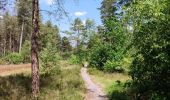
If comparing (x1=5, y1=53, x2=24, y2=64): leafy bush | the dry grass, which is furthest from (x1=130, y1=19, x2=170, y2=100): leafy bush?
(x1=5, y1=53, x2=24, y2=64): leafy bush

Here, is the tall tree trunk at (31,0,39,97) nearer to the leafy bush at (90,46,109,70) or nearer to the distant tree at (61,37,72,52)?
the leafy bush at (90,46,109,70)

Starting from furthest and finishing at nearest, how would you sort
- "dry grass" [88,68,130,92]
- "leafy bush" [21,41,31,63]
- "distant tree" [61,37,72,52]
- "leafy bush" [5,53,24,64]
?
"distant tree" [61,37,72,52] < "leafy bush" [5,53,24,64] < "leafy bush" [21,41,31,63] < "dry grass" [88,68,130,92]

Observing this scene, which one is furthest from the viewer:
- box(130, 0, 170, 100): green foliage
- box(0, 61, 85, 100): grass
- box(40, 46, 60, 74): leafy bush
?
box(40, 46, 60, 74): leafy bush

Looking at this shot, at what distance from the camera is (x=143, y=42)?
14.0 meters

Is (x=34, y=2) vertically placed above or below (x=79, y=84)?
above

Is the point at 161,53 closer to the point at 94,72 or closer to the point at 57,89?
the point at 57,89

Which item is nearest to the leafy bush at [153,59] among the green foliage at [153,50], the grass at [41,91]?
the green foliage at [153,50]

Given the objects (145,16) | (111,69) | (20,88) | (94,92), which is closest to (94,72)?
(111,69)

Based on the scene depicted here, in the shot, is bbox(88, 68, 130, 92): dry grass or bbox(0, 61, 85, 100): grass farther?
bbox(88, 68, 130, 92): dry grass

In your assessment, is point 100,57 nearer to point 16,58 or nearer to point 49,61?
point 49,61

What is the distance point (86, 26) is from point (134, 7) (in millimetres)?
76604

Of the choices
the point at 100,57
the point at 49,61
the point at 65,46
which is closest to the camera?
the point at 49,61

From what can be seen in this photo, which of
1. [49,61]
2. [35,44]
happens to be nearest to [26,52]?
[49,61]

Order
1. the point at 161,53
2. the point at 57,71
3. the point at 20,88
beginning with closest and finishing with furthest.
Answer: the point at 161,53, the point at 20,88, the point at 57,71
